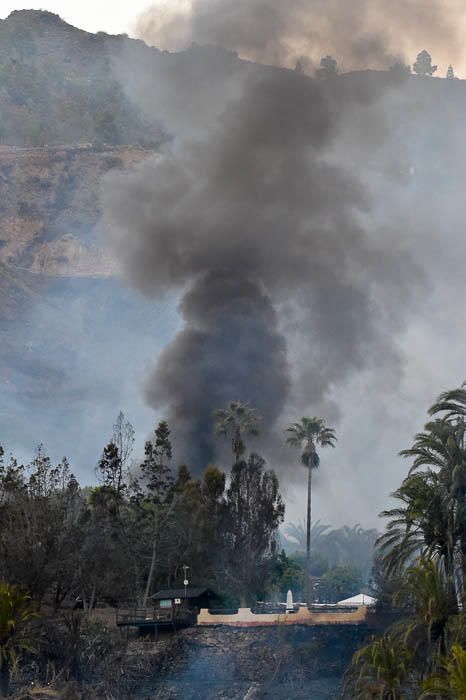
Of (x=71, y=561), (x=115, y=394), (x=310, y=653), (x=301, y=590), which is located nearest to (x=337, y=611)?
(x=310, y=653)

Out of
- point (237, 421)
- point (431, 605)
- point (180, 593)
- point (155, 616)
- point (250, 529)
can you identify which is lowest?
point (431, 605)

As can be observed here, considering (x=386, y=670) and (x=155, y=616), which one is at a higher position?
(x=155, y=616)

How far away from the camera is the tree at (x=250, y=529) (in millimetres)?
78062

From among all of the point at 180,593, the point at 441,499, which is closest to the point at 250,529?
the point at 180,593

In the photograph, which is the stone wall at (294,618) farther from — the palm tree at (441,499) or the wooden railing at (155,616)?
the palm tree at (441,499)

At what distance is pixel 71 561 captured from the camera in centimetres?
7369

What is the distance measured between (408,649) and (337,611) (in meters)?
23.9

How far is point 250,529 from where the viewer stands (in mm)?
78750

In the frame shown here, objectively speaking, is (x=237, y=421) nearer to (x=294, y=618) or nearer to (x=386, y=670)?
(x=294, y=618)

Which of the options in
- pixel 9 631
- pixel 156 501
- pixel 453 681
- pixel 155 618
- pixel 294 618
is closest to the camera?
pixel 453 681

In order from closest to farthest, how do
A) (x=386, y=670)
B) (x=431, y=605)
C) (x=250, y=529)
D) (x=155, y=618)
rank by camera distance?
(x=386, y=670)
(x=431, y=605)
(x=155, y=618)
(x=250, y=529)

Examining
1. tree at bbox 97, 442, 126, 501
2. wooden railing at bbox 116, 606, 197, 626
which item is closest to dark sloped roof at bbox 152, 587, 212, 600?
wooden railing at bbox 116, 606, 197, 626

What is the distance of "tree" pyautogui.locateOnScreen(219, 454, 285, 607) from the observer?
78.1 meters

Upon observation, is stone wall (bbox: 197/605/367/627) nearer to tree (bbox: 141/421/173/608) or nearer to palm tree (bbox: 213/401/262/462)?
tree (bbox: 141/421/173/608)
